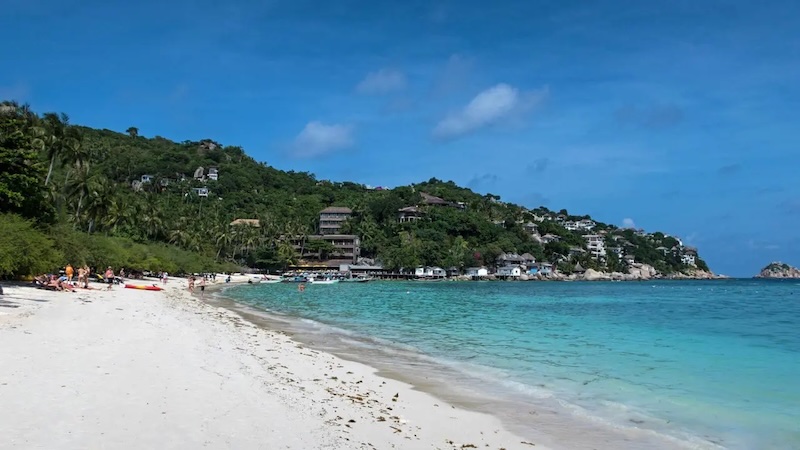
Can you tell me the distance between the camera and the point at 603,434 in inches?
343

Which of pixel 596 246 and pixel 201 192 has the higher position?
pixel 201 192

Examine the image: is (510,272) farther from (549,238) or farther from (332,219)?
(332,219)

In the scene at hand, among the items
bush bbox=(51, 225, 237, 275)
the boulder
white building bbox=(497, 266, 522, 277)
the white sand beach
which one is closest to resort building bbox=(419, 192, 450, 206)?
white building bbox=(497, 266, 522, 277)

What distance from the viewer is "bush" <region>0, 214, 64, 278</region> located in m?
22.1

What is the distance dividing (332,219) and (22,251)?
11298 cm

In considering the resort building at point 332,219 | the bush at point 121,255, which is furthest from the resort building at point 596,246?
the bush at point 121,255

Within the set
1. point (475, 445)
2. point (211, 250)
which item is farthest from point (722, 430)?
point (211, 250)

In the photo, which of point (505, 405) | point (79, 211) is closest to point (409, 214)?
point (79, 211)

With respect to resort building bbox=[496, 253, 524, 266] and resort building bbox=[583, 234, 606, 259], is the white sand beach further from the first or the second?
resort building bbox=[583, 234, 606, 259]

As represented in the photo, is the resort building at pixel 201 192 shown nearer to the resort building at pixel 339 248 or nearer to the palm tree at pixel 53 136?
the resort building at pixel 339 248

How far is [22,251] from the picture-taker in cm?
2467

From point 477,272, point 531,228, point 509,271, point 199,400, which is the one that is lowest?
point 199,400

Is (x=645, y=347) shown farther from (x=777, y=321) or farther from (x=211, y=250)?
(x=211, y=250)

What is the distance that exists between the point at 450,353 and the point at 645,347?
737 cm
